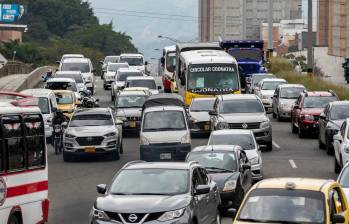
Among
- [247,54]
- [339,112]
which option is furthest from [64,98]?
[247,54]

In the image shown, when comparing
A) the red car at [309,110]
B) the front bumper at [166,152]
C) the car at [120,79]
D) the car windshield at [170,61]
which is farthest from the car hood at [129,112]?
the car windshield at [170,61]

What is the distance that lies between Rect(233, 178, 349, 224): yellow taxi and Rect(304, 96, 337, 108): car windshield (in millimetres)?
27445

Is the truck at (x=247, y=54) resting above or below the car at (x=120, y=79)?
above

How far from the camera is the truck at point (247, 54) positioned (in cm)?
7031

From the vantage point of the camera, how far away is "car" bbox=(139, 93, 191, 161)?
115 ft

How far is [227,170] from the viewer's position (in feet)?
82.6

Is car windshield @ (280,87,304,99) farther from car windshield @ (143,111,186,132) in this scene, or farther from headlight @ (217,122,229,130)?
car windshield @ (143,111,186,132)

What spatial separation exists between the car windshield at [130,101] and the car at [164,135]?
9.56 metres

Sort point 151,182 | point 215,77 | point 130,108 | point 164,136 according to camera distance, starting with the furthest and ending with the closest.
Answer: point 215,77, point 130,108, point 164,136, point 151,182

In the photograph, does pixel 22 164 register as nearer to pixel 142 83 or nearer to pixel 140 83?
pixel 140 83

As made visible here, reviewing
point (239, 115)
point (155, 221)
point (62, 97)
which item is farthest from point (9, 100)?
point (62, 97)

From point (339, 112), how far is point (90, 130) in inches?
335

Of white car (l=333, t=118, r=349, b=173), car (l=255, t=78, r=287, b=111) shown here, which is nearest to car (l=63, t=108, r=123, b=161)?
white car (l=333, t=118, r=349, b=173)

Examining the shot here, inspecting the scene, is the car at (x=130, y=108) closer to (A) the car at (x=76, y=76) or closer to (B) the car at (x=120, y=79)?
(A) the car at (x=76, y=76)
